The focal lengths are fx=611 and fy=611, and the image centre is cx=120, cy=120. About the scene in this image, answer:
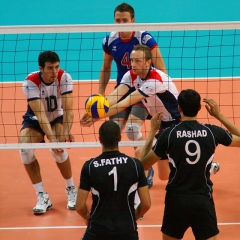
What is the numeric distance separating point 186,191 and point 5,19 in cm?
1210

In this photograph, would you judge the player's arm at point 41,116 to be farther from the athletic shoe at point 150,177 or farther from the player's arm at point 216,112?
the player's arm at point 216,112

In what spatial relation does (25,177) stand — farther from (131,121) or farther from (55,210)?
(131,121)

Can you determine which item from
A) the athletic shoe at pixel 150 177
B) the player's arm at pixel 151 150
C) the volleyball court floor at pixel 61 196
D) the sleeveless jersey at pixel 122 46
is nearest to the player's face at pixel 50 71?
the sleeveless jersey at pixel 122 46

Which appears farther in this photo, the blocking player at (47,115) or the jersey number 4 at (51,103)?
the jersey number 4 at (51,103)

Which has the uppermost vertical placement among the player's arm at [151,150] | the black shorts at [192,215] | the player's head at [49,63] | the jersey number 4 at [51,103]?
the player's head at [49,63]

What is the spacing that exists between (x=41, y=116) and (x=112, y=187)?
2.74 meters

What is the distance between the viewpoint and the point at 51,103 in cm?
795

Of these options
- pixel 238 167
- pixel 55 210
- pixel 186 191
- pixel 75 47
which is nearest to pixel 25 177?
pixel 55 210

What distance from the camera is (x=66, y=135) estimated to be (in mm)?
7730

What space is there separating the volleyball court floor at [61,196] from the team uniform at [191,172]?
1.53 meters

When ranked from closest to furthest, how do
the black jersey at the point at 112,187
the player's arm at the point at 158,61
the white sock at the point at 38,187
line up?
1. the black jersey at the point at 112,187
2. the white sock at the point at 38,187
3. the player's arm at the point at 158,61

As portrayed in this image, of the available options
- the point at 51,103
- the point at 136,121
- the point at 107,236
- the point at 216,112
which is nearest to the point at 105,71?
the point at 136,121

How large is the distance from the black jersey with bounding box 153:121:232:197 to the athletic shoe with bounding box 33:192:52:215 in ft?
9.01

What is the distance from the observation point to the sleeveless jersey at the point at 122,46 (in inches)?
334
